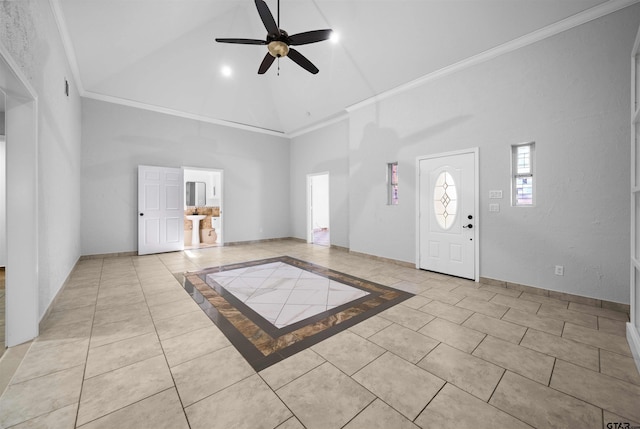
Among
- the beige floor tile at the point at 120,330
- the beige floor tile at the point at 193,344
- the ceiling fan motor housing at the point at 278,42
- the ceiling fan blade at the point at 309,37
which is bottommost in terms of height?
the beige floor tile at the point at 193,344

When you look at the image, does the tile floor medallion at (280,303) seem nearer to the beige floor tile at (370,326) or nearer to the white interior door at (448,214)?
the beige floor tile at (370,326)

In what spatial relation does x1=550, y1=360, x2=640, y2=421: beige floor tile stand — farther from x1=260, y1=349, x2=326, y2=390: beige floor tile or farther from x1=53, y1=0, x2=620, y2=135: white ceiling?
x1=53, y1=0, x2=620, y2=135: white ceiling

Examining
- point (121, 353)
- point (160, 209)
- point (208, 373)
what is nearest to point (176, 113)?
point (160, 209)

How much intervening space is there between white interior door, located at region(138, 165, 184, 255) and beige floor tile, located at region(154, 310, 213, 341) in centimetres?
405

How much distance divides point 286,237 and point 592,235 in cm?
700

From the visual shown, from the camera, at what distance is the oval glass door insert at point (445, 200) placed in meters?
4.28

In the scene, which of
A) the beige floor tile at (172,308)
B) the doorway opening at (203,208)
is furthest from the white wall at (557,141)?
the doorway opening at (203,208)

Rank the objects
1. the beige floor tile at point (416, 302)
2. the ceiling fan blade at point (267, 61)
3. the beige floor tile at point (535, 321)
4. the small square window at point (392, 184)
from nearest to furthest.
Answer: the beige floor tile at point (535, 321), the beige floor tile at point (416, 302), the ceiling fan blade at point (267, 61), the small square window at point (392, 184)

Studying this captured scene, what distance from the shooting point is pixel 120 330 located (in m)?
2.40

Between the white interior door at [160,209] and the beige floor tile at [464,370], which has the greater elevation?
the white interior door at [160,209]

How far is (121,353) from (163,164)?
5.23 meters

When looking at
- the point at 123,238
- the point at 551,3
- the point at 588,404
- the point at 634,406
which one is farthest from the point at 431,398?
the point at 123,238

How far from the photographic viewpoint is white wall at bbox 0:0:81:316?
2053 millimetres

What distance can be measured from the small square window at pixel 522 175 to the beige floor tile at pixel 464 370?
8.71 feet
